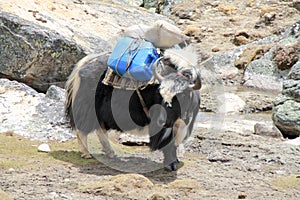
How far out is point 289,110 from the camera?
6.81 meters

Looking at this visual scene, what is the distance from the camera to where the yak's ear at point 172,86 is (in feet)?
14.5

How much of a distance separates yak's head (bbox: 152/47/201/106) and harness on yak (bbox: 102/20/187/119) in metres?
0.07

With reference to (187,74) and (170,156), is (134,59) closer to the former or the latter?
(187,74)

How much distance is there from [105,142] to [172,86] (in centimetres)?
114

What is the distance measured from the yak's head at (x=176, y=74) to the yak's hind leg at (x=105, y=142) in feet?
3.20

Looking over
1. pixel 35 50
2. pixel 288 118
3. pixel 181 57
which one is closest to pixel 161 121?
pixel 181 57

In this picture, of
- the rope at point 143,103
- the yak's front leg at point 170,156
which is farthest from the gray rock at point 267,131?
the rope at point 143,103

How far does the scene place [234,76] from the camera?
37.2 ft

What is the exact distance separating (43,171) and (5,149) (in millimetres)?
876

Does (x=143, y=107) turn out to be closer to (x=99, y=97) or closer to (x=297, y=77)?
(x=99, y=97)

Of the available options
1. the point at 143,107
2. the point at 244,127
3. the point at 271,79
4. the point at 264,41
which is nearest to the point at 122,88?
the point at 143,107

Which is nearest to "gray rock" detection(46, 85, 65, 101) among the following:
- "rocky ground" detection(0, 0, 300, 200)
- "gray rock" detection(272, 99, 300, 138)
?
"rocky ground" detection(0, 0, 300, 200)

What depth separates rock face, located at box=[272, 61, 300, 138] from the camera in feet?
21.8

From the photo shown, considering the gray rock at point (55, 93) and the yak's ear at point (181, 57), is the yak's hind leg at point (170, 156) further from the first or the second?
the gray rock at point (55, 93)
